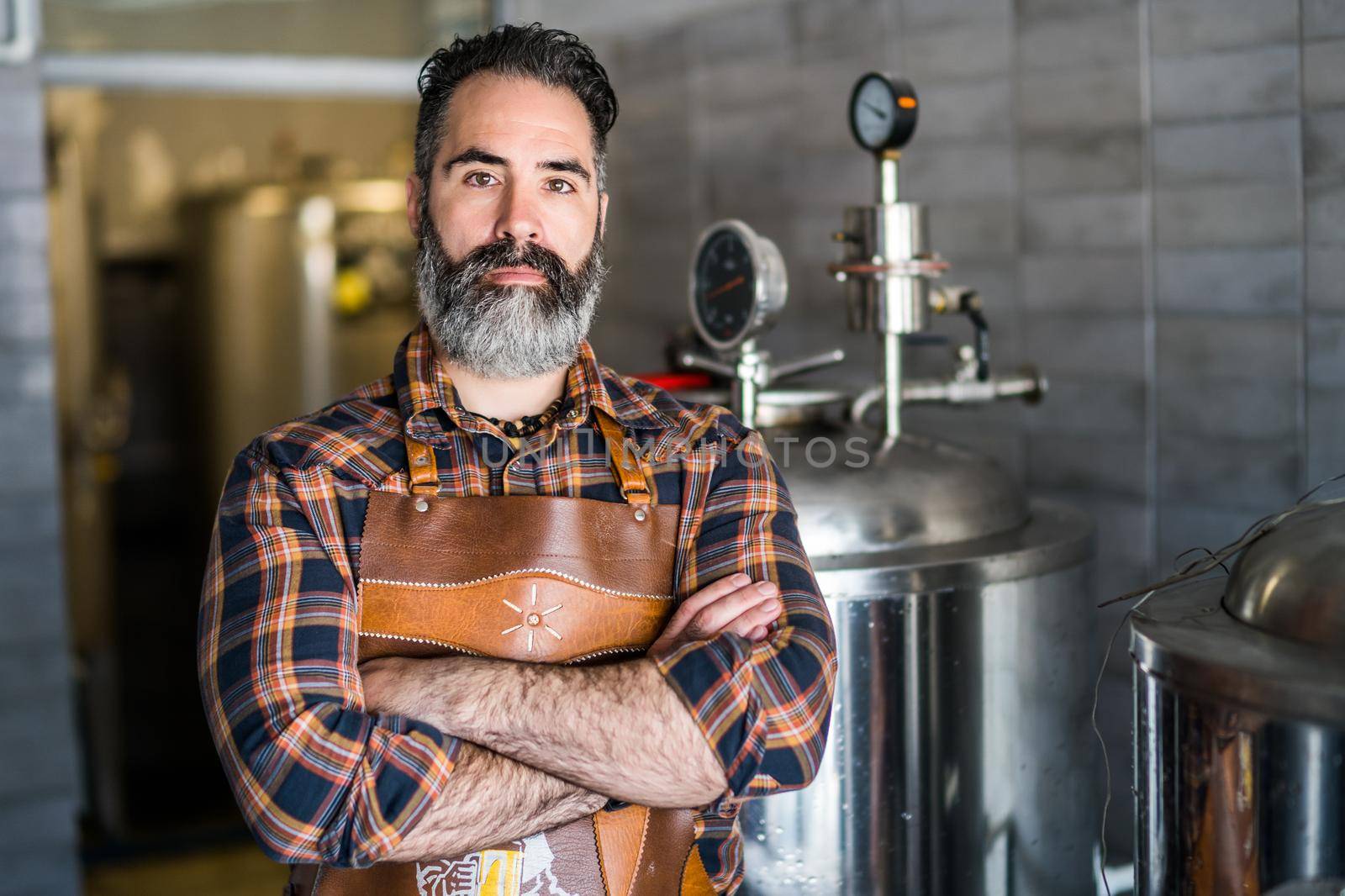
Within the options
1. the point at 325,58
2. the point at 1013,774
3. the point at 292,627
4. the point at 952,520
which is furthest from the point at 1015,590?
the point at 325,58

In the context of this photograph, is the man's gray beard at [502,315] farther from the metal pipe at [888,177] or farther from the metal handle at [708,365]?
the metal pipe at [888,177]

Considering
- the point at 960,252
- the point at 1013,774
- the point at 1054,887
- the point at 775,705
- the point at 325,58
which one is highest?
the point at 325,58

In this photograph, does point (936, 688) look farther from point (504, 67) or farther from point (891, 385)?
point (504, 67)

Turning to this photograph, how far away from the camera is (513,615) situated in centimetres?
151

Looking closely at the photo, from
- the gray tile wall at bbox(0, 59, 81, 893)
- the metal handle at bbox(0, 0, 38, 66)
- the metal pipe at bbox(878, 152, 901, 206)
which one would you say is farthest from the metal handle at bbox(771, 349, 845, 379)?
the metal handle at bbox(0, 0, 38, 66)

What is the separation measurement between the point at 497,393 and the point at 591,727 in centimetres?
48

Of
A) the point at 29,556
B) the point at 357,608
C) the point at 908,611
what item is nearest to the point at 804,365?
the point at 908,611

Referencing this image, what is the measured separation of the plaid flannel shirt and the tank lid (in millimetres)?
448

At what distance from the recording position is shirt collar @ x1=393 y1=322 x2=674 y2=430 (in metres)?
1.60

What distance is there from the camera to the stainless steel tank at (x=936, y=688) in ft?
5.99

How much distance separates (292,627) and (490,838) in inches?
11.8

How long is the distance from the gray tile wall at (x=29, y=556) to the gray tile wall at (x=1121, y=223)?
178 centimetres

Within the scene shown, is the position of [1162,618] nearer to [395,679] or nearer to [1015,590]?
[1015,590]

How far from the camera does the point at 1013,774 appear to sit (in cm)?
195
